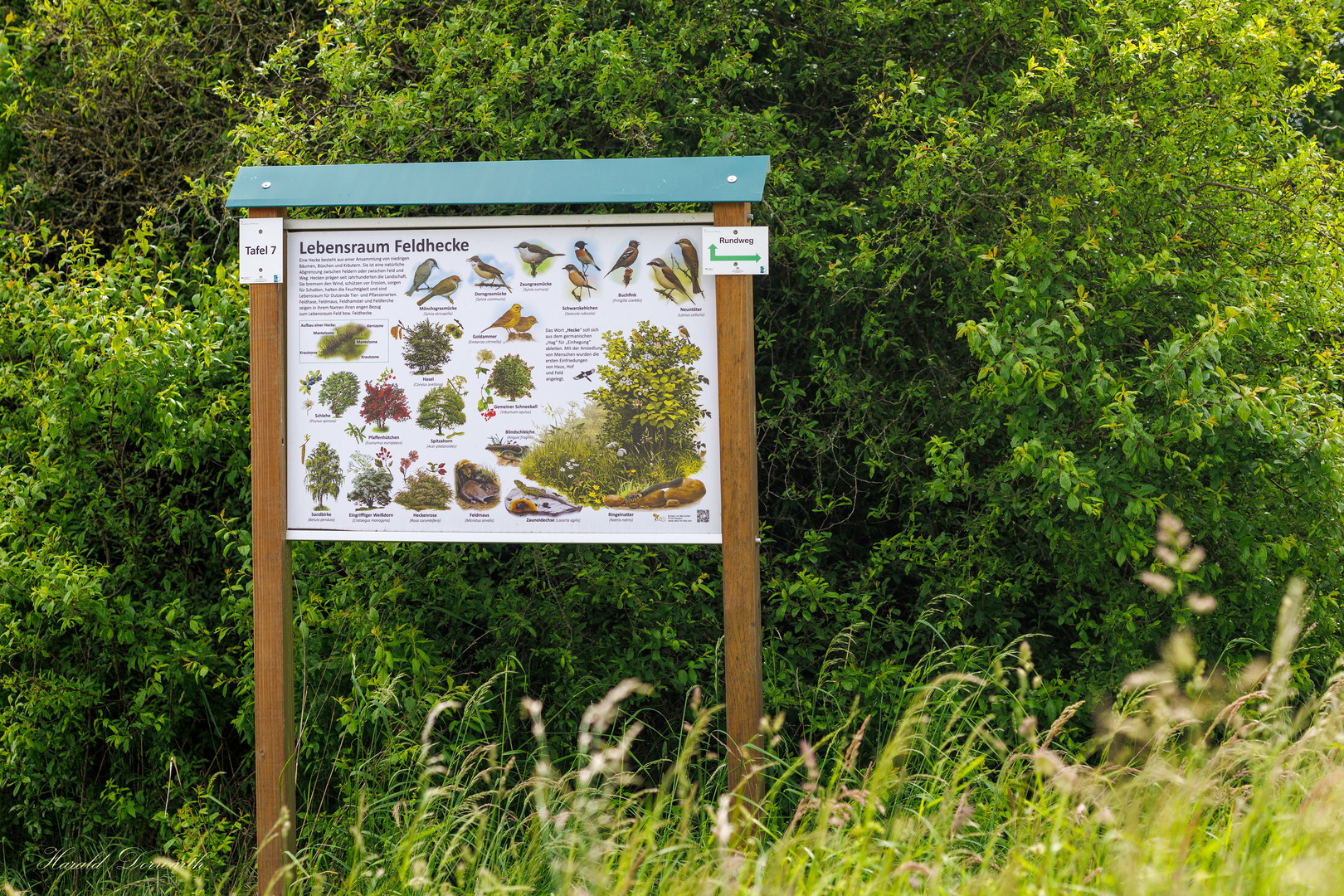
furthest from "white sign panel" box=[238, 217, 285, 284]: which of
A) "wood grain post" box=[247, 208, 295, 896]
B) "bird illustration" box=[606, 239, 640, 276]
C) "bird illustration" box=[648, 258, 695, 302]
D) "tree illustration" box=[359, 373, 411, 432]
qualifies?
"bird illustration" box=[648, 258, 695, 302]

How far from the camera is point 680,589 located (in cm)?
396

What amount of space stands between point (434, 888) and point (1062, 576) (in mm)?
2560

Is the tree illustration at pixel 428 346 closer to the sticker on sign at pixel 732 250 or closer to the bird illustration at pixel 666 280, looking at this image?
the bird illustration at pixel 666 280

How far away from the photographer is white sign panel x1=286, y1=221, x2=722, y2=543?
10.0ft

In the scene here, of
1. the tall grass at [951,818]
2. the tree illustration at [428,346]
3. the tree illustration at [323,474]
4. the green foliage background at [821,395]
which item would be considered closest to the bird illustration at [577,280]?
the tree illustration at [428,346]

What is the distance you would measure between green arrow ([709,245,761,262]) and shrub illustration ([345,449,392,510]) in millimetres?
1235

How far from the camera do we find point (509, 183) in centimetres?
312

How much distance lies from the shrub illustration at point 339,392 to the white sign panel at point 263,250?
37cm

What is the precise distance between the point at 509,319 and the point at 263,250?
0.86 meters

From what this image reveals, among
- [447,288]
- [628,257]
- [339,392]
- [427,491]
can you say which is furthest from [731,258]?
[339,392]

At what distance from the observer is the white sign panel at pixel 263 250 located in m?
3.21

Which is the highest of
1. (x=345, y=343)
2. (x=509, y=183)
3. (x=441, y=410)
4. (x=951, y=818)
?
(x=509, y=183)

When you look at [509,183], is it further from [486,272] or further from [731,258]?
[731,258]

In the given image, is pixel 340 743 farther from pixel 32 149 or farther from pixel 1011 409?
pixel 32 149
